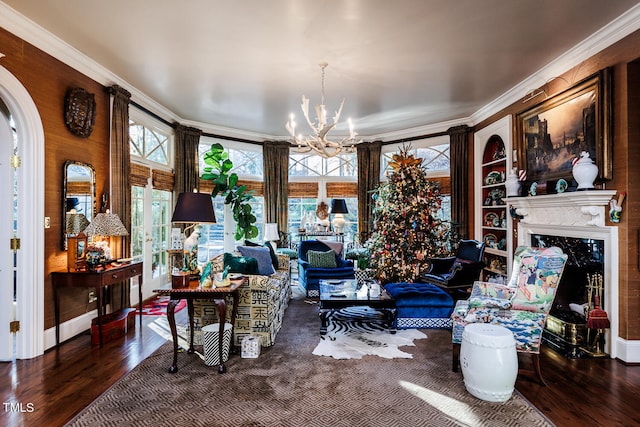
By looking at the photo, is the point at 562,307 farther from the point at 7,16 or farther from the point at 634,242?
the point at 7,16

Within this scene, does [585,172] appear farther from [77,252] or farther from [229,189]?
[229,189]

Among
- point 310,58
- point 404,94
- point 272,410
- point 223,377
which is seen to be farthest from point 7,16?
point 404,94

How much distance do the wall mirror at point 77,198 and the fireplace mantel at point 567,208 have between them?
210 inches

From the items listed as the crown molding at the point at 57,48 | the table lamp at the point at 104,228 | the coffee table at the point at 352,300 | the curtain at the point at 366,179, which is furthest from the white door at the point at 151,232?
the curtain at the point at 366,179

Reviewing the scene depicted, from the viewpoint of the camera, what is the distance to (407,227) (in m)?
5.64

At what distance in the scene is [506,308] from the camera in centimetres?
306

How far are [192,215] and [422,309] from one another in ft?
9.40

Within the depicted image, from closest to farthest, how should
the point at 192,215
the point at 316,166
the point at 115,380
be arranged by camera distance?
1. the point at 115,380
2. the point at 192,215
3. the point at 316,166

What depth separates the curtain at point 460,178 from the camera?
→ 6.51m

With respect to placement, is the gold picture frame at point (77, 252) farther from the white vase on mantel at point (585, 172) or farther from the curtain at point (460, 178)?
the curtain at point (460, 178)

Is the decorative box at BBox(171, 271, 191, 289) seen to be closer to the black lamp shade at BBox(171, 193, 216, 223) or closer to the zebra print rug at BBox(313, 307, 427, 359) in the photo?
the black lamp shade at BBox(171, 193, 216, 223)

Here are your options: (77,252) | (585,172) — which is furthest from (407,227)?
(77,252)

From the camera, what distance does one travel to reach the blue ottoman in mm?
4207

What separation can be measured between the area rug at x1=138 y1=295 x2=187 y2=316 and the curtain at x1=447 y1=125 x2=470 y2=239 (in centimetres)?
491
